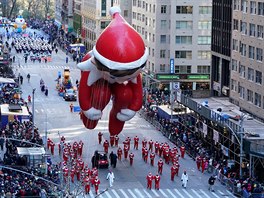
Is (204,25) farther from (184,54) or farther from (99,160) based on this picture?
(99,160)

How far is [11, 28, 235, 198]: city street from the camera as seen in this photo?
66300 millimetres

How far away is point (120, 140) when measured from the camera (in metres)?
85.1

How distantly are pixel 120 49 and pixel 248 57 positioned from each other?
53236mm

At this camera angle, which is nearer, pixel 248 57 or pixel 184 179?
pixel 184 179

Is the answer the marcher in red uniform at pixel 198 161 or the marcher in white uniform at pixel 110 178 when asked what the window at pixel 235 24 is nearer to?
the marcher in red uniform at pixel 198 161

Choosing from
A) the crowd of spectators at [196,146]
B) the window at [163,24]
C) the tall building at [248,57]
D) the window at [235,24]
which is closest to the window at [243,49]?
the tall building at [248,57]

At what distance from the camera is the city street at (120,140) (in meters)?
66.3

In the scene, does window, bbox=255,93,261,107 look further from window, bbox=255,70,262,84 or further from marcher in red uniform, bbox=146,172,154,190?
marcher in red uniform, bbox=146,172,154,190

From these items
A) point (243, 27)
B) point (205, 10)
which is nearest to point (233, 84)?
point (243, 27)

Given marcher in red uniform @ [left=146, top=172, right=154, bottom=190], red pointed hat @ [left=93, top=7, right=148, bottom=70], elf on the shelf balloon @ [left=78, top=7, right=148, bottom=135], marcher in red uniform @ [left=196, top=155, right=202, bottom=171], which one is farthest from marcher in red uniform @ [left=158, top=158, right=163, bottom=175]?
red pointed hat @ [left=93, top=7, right=148, bottom=70]

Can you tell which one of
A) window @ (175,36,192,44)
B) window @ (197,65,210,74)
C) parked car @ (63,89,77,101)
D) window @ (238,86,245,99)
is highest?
window @ (238,86,245,99)

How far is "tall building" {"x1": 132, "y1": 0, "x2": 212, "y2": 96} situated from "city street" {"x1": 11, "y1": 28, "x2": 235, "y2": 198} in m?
11.9

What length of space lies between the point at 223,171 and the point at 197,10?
55407mm

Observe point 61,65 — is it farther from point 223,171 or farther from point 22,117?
point 223,171
